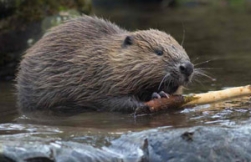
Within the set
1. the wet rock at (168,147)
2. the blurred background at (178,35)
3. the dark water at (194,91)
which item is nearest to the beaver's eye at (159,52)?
the dark water at (194,91)

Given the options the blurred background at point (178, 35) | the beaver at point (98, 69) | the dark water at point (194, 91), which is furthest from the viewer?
the blurred background at point (178, 35)

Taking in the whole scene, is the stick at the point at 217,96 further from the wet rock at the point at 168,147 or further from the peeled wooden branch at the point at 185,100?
the wet rock at the point at 168,147

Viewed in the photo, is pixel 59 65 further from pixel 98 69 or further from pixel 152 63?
pixel 152 63

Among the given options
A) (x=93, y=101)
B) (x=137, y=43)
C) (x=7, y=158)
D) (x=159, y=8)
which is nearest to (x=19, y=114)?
(x=93, y=101)

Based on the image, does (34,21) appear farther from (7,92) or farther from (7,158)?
(7,158)

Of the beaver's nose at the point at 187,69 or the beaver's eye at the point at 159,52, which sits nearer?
the beaver's nose at the point at 187,69

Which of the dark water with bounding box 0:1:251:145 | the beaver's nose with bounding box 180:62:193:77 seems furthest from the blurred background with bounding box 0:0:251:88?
the beaver's nose with bounding box 180:62:193:77

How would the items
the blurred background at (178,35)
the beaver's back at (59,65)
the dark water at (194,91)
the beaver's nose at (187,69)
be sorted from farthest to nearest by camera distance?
the blurred background at (178,35), the beaver's back at (59,65), the beaver's nose at (187,69), the dark water at (194,91)
